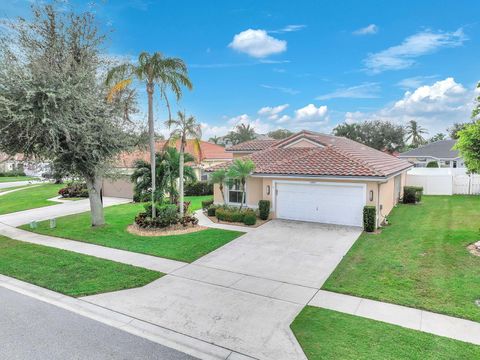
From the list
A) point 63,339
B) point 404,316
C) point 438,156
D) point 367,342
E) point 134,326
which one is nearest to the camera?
point 367,342

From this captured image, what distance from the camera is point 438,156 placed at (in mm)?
41375

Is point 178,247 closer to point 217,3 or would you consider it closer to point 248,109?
point 217,3

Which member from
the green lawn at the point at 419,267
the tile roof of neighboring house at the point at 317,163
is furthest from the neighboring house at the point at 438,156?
the green lawn at the point at 419,267

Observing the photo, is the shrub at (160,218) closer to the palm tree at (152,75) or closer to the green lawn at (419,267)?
the palm tree at (152,75)

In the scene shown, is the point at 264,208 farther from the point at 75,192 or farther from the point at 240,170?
the point at 75,192

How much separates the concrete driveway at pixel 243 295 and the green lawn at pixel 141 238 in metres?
0.78

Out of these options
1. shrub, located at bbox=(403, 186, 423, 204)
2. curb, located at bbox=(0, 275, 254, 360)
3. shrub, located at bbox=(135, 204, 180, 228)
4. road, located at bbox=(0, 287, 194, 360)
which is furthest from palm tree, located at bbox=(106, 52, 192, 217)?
shrub, located at bbox=(403, 186, 423, 204)

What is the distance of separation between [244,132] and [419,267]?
55.4 meters

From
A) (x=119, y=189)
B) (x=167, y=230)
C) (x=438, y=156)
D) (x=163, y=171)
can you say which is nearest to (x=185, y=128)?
(x=163, y=171)

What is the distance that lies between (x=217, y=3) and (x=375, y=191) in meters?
12.2

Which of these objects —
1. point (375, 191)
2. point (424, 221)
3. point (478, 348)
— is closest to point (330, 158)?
point (375, 191)

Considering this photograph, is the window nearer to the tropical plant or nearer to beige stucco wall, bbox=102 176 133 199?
the tropical plant

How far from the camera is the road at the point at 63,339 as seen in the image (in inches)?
208

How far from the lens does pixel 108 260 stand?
10.1m
